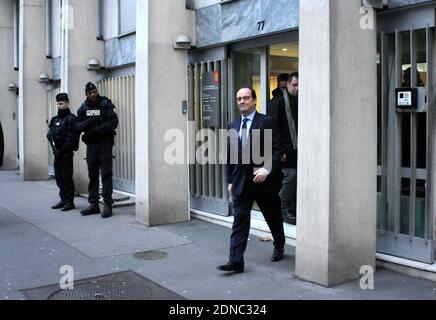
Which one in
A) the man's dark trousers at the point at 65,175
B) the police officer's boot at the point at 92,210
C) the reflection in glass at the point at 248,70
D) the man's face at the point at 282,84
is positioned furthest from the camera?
the man's dark trousers at the point at 65,175

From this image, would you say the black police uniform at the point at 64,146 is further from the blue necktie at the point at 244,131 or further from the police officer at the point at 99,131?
the blue necktie at the point at 244,131

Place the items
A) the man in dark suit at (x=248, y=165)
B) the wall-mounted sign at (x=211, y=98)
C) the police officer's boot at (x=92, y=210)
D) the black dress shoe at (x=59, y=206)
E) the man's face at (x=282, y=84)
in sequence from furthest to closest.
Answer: the black dress shoe at (x=59, y=206) < the police officer's boot at (x=92, y=210) < the wall-mounted sign at (x=211, y=98) < the man's face at (x=282, y=84) < the man in dark suit at (x=248, y=165)

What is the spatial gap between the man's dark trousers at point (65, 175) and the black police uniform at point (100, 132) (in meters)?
0.65

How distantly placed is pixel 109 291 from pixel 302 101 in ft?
8.68

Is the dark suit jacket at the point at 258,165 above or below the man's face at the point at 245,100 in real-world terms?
below

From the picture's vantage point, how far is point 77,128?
880 cm

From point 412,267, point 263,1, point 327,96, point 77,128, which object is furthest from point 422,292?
point 77,128

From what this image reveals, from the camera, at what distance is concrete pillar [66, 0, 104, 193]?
11.1 m

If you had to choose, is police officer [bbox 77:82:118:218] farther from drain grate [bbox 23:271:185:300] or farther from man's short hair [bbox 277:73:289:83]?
drain grate [bbox 23:271:185:300]

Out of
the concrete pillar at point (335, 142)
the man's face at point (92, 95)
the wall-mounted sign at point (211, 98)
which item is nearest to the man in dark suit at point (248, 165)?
the concrete pillar at point (335, 142)

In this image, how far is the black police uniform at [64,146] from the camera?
9.28m

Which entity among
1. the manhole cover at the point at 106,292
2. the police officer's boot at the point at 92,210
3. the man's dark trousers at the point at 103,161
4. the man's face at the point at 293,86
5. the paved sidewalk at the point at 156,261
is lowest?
the manhole cover at the point at 106,292

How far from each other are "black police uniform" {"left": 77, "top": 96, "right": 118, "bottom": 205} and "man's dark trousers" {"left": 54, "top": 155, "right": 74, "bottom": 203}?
65cm

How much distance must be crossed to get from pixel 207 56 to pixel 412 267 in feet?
15.2
